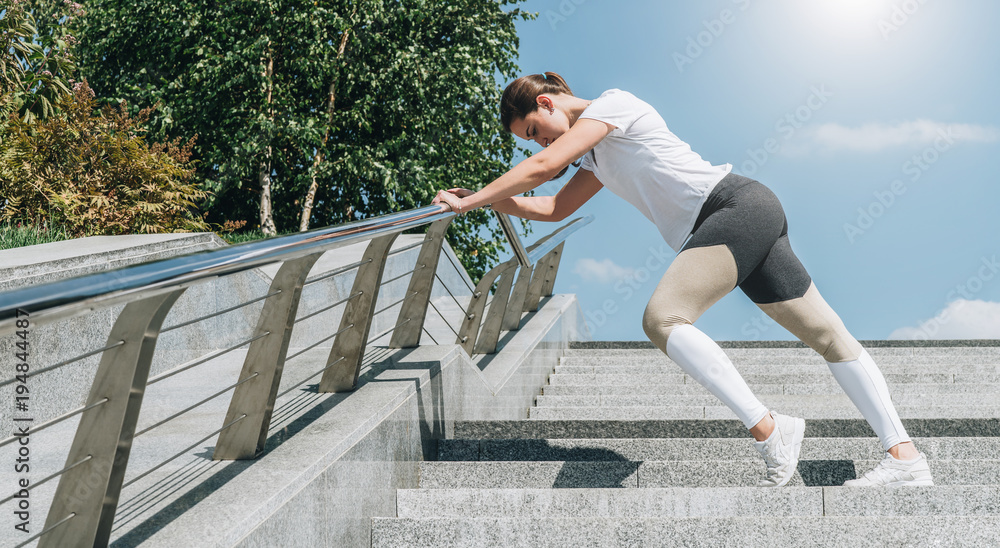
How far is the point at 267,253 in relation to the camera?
2.11 metres

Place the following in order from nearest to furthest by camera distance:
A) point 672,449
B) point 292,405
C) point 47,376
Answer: point 292,405 → point 672,449 → point 47,376

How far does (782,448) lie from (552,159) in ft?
4.03

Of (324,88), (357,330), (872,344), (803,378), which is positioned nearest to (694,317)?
(357,330)

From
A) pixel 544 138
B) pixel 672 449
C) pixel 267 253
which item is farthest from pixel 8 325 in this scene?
pixel 672 449

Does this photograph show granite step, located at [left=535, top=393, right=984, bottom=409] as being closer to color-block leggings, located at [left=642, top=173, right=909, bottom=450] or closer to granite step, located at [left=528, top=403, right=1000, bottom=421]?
granite step, located at [left=528, top=403, right=1000, bottom=421]

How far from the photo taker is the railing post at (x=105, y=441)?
5.74 ft

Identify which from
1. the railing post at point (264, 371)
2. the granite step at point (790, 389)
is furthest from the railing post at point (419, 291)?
the granite step at point (790, 389)

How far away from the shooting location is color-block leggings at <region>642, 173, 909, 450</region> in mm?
2930

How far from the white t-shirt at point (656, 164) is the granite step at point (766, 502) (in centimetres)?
89

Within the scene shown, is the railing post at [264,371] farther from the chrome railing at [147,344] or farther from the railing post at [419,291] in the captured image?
the railing post at [419,291]

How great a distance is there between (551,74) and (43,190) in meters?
8.94

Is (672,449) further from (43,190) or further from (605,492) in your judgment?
(43,190)

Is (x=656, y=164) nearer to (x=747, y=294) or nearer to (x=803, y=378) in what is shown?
(x=747, y=294)

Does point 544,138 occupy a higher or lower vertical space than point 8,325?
higher
